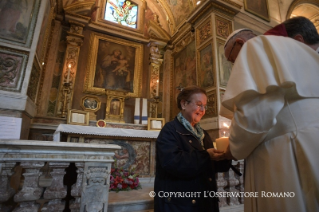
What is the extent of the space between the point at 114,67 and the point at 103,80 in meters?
0.73

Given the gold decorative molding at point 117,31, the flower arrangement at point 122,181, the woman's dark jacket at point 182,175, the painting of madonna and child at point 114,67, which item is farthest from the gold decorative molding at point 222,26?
the woman's dark jacket at point 182,175

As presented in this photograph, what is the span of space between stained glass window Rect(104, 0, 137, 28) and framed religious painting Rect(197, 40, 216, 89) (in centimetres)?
414

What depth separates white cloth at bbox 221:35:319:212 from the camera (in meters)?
0.71

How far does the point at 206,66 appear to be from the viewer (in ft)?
18.2

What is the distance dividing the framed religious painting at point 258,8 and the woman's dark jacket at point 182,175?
6.89m

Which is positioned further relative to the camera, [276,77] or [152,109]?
[152,109]

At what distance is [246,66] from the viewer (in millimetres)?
811

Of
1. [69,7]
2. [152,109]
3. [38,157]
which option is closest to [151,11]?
[69,7]

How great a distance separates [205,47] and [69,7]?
509 cm

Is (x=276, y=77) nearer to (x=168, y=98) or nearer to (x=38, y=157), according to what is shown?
(x=38, y=157)

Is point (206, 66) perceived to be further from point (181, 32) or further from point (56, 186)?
point (56, 186)

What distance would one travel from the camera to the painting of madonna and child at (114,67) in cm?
690

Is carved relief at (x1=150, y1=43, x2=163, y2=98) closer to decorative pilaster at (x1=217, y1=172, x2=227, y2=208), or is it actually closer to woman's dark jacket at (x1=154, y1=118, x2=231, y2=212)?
decorative pilaster at (x1=217, y1=172, x2=227, y2=208)

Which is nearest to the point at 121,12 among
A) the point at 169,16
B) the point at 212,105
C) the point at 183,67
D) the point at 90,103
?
the point at 169,16
